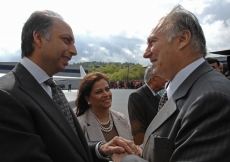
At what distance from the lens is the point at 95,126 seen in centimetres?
343

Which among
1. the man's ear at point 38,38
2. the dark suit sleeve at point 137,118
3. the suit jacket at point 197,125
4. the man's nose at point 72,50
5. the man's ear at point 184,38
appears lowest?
the dark suit sleeve at point 137,118

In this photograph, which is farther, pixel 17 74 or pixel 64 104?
pixel 64 104

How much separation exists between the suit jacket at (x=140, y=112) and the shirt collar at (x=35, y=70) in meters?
2.59

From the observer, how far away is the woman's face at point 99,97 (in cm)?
370

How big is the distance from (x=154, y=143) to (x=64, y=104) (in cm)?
82

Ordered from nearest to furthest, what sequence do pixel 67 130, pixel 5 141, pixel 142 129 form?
pixel 5 141 → pixel 67 130 → pixel 142 129

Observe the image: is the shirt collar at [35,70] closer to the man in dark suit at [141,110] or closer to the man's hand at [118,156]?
the man's hand at [118,156]

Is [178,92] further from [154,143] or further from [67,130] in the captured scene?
[67,130]

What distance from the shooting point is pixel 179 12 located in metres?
1.73

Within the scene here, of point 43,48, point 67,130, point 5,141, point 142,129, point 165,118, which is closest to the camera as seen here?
point 5,141

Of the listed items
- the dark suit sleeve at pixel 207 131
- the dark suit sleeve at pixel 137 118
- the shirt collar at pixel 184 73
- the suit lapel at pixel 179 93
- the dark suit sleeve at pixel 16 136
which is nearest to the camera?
the dark suit sleeve at pixel 207 131

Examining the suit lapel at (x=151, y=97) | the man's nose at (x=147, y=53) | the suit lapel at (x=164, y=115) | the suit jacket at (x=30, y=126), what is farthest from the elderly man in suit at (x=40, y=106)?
the suit lapel at (x=151, y=97)

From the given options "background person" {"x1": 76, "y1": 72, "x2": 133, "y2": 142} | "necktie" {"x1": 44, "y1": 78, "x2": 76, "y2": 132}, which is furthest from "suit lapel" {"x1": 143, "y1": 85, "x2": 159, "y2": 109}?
"necktie" {"x1": 44, "y1": 78, "x2": 76, "y2": 132}

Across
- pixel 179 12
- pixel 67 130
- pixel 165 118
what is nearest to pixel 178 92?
pixel 165 118
